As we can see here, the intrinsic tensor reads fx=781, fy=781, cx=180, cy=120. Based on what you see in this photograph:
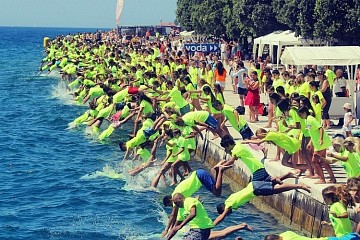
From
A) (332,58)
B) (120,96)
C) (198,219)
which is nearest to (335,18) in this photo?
(332,58)

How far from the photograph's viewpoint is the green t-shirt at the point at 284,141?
1577cm

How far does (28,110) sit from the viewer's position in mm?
38281

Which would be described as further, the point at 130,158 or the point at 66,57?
the point at 66,57

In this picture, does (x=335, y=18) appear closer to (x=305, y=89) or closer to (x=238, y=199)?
(x=305, y=89)

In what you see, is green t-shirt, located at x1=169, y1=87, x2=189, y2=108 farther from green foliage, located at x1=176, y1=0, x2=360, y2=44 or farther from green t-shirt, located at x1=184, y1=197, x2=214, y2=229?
green foliage, located at x1=176, y1=0, x2=360, y2=44

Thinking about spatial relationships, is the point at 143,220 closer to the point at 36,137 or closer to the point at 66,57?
the point at 36,137

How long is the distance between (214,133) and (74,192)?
407cm

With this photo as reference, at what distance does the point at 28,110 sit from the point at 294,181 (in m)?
24.2

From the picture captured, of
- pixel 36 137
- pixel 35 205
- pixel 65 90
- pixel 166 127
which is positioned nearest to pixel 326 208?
pixel 166 127

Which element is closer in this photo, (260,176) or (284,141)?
(260,176)

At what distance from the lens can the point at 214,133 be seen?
21.2 metres

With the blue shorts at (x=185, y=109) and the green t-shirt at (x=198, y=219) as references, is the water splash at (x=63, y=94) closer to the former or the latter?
the blue shorts at (x=185, y=109)

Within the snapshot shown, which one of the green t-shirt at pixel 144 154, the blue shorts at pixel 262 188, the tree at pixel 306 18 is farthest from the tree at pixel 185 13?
the blue shorts at pixel 262 188

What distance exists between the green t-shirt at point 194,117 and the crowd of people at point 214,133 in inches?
0.9
